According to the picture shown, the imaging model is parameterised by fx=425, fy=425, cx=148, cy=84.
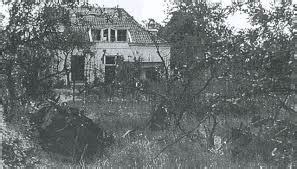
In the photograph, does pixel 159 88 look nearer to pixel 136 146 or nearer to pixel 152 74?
pixel 152 74

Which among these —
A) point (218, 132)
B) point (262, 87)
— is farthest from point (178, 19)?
point (262, 87)

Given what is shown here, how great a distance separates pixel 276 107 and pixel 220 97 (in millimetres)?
761

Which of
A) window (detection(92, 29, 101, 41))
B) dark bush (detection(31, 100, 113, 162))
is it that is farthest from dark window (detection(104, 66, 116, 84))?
dark bush (detection(31, 100, 113, 162))

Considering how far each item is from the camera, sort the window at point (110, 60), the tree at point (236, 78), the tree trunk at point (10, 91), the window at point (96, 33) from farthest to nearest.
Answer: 1. the window at point (110, 60)
2. the window at point (96, 33)
3. the tree trunk at point (10, 91)
4. the tree at point (236, 78)

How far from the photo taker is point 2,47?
6.03m

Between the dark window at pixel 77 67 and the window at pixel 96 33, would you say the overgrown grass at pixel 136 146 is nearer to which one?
the dark window at pixel 77 67

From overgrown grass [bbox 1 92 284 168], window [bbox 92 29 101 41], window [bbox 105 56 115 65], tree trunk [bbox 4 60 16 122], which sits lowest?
overgrown grass [bbox 1 92 284 168]

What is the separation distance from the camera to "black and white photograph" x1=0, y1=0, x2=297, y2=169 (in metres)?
5.27

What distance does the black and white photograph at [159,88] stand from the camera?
17.3 ft

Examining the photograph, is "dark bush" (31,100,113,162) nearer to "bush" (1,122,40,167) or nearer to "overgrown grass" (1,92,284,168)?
"overgrown grass" (1,92,284,168)

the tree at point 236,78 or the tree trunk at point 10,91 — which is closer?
the tree at point 236,78

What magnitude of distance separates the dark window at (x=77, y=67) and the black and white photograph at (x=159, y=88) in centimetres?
2

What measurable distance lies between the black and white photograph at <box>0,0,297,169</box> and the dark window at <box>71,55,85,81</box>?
0.02 meters

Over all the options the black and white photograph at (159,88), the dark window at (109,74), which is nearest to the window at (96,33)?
the black and white photograph at (159,88)
